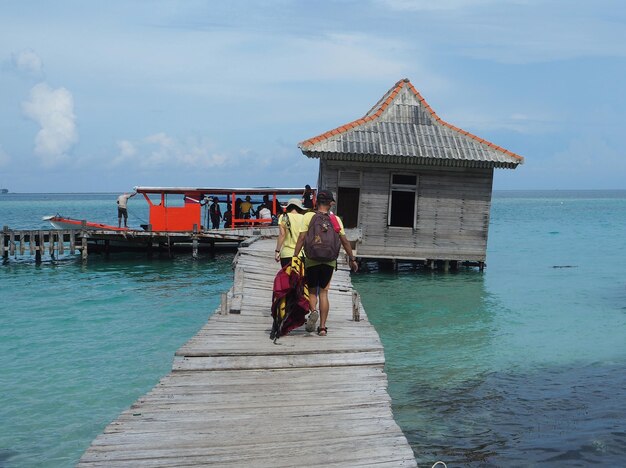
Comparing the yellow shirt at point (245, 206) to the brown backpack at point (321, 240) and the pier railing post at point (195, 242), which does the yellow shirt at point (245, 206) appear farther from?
the brown backpack at point (321, 240)

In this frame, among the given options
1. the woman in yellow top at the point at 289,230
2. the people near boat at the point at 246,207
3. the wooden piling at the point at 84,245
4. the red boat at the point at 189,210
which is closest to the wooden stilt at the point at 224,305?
the woman in yellow top at the point at 289,230

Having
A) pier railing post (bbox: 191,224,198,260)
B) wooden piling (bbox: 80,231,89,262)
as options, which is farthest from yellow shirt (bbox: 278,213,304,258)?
wooden piling (bbox: 80,231,89,262)

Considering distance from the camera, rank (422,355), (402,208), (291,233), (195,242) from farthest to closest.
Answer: (195,242) → (402,208) → (422,355) → (291,233)

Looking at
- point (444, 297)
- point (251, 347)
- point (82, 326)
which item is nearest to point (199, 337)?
point (251, 347)

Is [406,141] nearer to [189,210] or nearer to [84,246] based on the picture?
[189,210]

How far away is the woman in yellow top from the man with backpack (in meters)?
0.39

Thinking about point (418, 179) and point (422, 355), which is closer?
point (422, 355)

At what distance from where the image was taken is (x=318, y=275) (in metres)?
8.41

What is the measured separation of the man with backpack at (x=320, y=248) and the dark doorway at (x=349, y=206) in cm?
1446

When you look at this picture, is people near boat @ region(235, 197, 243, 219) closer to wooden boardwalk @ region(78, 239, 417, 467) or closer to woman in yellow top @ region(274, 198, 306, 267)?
woman in yellow top @ region(274, 198, 306, 267)

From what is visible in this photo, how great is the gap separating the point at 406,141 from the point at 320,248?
529 inches

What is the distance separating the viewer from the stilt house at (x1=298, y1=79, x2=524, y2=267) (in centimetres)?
2067

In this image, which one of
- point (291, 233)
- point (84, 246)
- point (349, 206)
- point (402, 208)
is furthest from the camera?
point (84, 246)

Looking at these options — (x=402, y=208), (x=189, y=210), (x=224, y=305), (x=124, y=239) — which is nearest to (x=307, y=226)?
(x=224, y=305)
